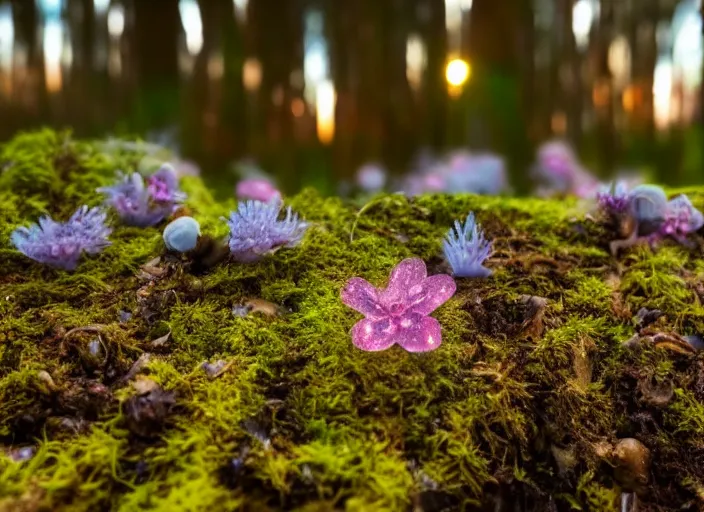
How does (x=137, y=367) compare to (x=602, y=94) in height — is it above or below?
below

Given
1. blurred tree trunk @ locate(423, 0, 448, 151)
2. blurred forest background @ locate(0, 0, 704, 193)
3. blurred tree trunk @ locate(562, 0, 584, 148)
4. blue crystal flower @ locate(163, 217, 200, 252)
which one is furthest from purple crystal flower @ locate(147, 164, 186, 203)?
blurred tree trunk @ locate(562, 0, 584, 148)

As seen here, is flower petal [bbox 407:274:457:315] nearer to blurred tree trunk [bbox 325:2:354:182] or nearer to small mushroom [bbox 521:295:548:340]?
small mushroom [bbox 521:295:548:340]

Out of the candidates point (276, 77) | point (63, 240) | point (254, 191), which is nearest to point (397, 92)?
point (276, 77)

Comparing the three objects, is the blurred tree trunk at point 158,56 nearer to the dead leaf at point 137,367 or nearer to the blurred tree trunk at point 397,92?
the blurred tree trunk at point 397,92

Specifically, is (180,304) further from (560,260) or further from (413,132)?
(413,132)

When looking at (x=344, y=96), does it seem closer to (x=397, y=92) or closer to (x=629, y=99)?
(x=397, y=92)

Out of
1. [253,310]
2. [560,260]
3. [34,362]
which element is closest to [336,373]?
[253,310]
